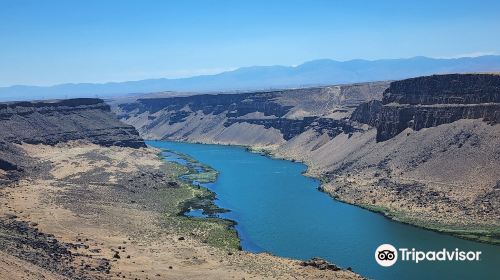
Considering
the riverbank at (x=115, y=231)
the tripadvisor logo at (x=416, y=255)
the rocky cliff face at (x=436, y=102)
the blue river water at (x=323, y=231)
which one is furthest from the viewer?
the rocky cliff face at (x=436, y=102)

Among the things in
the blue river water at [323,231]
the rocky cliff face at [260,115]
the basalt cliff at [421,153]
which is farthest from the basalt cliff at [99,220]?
the rocky cliff face at [260,115]

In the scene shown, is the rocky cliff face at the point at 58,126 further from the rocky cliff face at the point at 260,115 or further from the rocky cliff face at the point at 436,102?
the rocky cliff face at the point at 436,102

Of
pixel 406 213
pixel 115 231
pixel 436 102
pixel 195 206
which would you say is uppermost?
pixel 436 102

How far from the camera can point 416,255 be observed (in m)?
52.1

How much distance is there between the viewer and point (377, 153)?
9112 centimetres

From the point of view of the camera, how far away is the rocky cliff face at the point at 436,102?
77.9 metres

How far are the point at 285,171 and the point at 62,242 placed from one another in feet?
193

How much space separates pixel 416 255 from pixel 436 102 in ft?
136

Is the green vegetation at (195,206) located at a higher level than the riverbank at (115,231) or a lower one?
lower

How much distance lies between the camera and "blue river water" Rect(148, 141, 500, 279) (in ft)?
160

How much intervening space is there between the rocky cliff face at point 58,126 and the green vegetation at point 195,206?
24.5 metres

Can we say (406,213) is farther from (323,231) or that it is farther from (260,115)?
(260,115)

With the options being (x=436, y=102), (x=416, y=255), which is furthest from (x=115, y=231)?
(x=436, y=102)

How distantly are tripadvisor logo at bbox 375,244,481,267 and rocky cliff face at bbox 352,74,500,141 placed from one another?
29107mm
